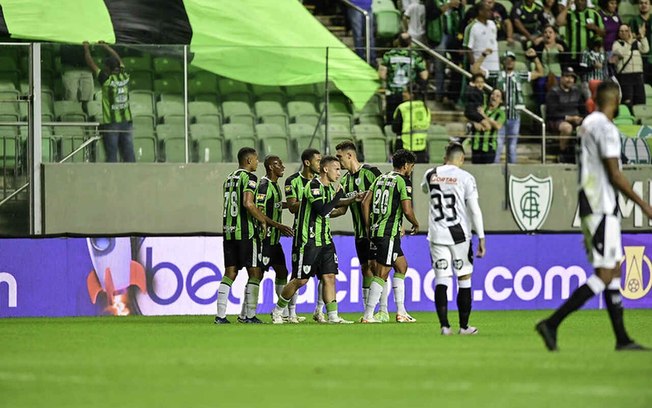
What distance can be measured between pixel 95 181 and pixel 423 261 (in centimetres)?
508

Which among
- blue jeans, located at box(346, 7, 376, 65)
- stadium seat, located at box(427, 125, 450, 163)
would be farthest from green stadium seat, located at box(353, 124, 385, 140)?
blue jeans, located at box(346, 7, 376, 65)

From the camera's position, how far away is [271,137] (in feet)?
70.0

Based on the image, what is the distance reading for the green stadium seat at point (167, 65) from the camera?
814 inches

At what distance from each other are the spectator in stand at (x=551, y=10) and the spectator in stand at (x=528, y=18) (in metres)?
0.08

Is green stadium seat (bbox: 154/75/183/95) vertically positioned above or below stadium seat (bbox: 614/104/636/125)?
above

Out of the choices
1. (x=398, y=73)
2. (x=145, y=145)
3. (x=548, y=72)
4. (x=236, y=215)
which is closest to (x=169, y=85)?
(x=145, y=145)

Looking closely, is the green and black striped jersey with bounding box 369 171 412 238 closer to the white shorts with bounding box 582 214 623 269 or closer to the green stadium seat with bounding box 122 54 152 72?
the white shorts with bounding box 582 214 623 269

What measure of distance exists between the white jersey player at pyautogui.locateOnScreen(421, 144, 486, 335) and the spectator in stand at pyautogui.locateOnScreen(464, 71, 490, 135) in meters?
8.93

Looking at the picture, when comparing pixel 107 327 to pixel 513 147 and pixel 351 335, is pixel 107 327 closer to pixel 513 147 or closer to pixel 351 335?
pixel 351 335

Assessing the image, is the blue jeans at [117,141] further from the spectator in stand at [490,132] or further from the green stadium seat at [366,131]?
the spectator in stand at [490,132]

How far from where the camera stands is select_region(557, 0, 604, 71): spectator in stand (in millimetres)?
25234

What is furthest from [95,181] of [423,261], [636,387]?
[636,387]

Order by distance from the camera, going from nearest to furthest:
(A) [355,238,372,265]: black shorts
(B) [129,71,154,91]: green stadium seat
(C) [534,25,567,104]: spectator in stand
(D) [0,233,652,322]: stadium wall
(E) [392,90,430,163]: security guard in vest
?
1. (A) [355,238,372,265]: black shorts
2. (D) [0,233,652,322]: stadium wall
3. (B) [129,71,154,91]: green stadium seat
4. (E) [392,90,430,163]: security guard in vest
5. (C) [534,25,567,104]: spectator in stand

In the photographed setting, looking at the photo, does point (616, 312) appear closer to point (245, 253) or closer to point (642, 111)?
point (245, 253)
